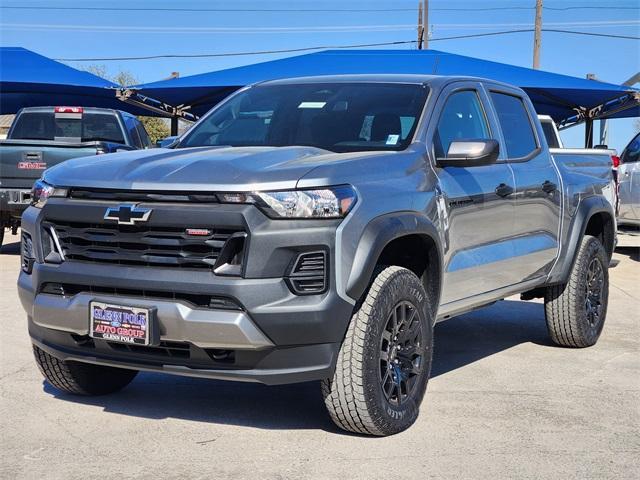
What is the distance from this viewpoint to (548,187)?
6.34 m

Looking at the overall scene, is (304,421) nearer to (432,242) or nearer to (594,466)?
(432,242)

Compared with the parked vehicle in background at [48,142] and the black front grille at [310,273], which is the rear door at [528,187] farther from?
the parked vehicle in background at [48,142]

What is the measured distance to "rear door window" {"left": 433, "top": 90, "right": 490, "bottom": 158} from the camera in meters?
5.29

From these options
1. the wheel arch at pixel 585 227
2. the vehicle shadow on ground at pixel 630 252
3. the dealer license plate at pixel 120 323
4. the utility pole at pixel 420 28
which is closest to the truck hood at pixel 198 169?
the dealer license plate at pixel 120 323

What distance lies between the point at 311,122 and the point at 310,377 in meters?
1.75

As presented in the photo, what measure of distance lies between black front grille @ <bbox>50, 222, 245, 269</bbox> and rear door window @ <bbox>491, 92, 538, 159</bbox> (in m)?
2.65

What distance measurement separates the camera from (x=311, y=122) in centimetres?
534

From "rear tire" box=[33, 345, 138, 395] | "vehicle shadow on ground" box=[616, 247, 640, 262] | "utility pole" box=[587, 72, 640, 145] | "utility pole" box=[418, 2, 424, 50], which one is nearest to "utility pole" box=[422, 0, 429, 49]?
"utility pole" box=[418, 2, 424, 50]

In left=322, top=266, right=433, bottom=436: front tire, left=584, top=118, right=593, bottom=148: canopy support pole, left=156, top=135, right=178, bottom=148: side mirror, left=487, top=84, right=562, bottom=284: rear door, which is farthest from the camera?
left=584, top=118, right=593, bottom=148: canopy support pole

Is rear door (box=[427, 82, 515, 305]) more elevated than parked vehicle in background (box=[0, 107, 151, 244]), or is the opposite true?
rear door (box=[427, 82, 515, 305])

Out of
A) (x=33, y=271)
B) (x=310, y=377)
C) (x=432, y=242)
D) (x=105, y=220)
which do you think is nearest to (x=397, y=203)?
(x=432, y=242)

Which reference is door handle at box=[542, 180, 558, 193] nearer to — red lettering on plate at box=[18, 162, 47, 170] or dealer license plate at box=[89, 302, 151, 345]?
dealer license plate at box=[89, 302, 151, 345]

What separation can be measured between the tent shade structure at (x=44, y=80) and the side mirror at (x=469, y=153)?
13.7m

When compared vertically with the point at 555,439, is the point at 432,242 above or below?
above
